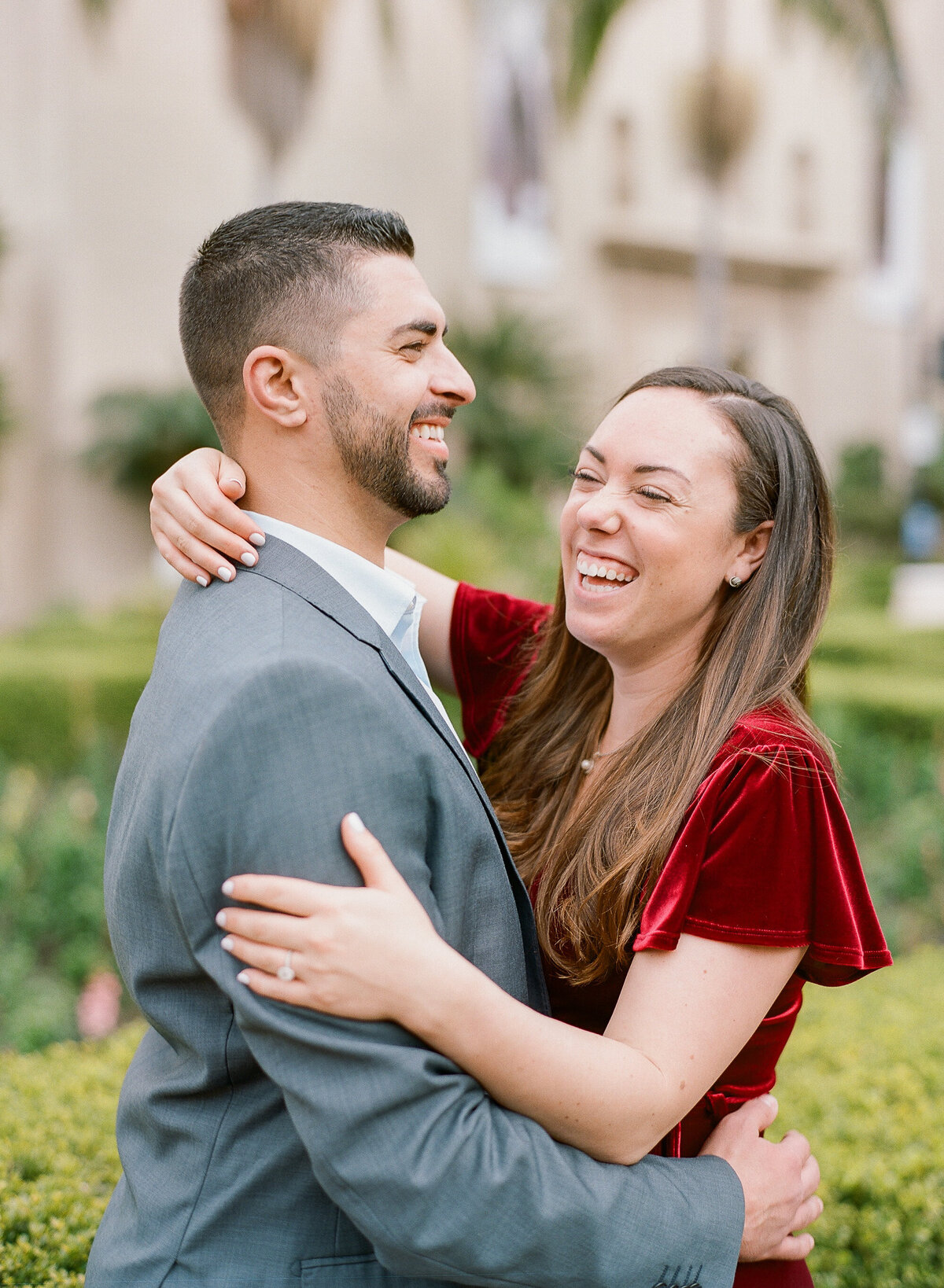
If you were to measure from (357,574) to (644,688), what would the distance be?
626 millimetres

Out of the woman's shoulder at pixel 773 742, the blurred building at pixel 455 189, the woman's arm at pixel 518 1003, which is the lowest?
the woman's arm at pixel 518 1003

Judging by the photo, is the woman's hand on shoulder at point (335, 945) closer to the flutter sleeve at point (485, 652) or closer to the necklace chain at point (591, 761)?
the necklace chain at point (591, 761)

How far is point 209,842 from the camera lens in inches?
51.4

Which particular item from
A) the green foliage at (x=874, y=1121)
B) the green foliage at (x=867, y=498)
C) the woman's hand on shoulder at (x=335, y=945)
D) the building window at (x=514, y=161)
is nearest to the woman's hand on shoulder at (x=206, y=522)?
the woman's hand on shoulder at (x=335, y=945)

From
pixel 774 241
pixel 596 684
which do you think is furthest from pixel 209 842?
pixel 774 241

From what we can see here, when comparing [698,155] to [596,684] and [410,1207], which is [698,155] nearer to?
[596,684]

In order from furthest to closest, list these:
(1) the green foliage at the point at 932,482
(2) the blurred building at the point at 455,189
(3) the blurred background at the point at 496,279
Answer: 1. (1) the green foliage at the point at 932,482
2. (2) the blurred building at the point at 455,189
3. (3) the blurred background at the point at 496,279

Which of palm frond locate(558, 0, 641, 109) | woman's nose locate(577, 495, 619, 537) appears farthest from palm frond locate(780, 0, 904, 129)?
woman's nose locate(577, 495, 619, 537)

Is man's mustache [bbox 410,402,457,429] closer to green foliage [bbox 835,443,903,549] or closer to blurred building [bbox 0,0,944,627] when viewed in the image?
blurred building [bbox 0,0,944,627]

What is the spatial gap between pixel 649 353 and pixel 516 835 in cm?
1699

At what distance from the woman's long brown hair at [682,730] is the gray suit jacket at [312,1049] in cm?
19

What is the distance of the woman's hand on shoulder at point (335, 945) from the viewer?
1.26m

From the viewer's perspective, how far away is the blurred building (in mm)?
13289

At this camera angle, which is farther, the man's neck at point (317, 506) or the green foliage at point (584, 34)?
the green foliage at point (584, 34)
